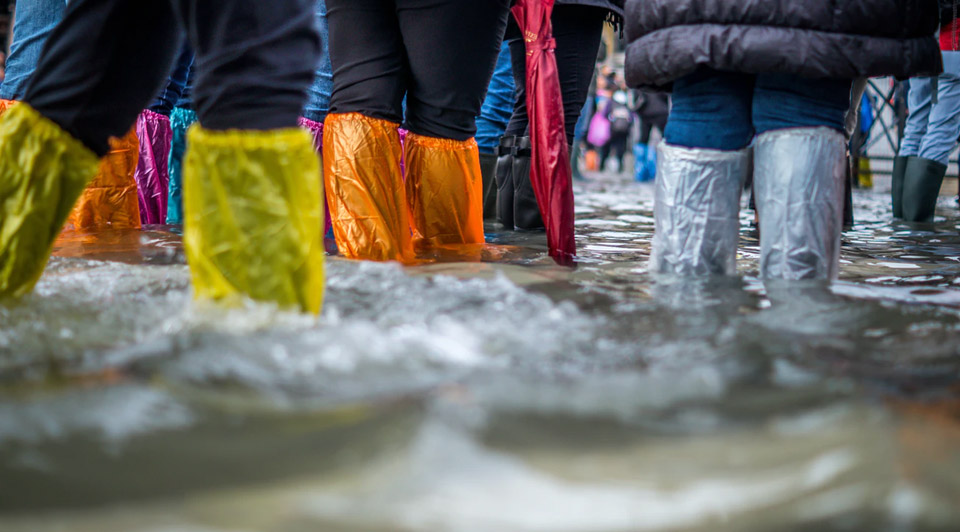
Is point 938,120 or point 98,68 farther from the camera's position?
point 938,120

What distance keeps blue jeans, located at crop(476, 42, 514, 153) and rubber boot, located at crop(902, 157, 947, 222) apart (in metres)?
1.94

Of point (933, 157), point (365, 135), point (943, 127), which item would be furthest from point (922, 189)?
point (365, 135)

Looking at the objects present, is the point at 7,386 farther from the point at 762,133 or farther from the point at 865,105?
the point at 865,105

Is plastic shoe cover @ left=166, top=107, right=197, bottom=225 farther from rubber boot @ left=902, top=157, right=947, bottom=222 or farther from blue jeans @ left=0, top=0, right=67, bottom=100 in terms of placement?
rubber boot @ left=902, top=157, right=947, bottom=222

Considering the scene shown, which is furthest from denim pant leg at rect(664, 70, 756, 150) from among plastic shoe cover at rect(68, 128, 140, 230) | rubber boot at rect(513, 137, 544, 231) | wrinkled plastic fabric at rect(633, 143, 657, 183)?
wrinkled plastic fabric at rect(633, 143, 657, 183)

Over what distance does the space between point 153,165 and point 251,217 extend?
6.13 feet

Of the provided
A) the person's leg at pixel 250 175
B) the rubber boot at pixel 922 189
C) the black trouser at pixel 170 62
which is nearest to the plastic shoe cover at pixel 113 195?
the black trouser at pixel 170 62

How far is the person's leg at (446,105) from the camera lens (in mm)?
1732

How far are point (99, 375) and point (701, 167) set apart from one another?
3.81 ft

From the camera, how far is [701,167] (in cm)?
152

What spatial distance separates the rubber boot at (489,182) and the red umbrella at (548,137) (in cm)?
97

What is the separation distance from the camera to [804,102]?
1437 millimetres

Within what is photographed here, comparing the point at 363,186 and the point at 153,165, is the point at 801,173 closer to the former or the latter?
the point at 363,186

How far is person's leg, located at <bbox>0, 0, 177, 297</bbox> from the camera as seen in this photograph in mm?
1214
